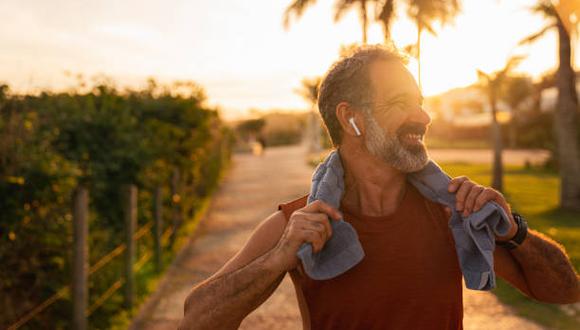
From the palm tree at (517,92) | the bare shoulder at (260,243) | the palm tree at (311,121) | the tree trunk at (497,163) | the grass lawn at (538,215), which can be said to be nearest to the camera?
the bare shoulder at (260,243)

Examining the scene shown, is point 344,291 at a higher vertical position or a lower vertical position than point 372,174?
lower

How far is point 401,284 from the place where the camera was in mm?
2203

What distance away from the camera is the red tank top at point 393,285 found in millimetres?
2191

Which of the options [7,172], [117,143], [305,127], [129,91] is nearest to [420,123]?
[7,172]

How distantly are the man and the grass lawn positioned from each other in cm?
493

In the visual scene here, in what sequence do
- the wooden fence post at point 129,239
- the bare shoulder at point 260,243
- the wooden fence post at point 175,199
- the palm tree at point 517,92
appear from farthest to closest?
the palm tree at point 517,92, the wooden fence post at point 175,199, the wooden fence post at point 129,239, the bare shoulder at point 260,243

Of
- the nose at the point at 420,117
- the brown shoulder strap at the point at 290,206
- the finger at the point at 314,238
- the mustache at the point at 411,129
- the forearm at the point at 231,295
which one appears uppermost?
the nose at the point at 420,117

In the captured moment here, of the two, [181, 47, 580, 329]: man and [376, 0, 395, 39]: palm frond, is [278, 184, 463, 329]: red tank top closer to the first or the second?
[181, 47, 580, 329]: man

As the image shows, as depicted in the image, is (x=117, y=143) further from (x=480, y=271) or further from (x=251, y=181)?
(x=251, y=181)

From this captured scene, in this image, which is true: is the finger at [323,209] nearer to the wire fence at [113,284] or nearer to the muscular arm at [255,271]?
the muscular arm at [255,271]

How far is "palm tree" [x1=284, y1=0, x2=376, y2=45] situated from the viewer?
86.9 ft

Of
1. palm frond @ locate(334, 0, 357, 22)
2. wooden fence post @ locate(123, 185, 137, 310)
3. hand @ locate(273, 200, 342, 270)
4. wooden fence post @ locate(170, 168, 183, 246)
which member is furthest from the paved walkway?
palm frond @ locate(334, 0, 357, 22)

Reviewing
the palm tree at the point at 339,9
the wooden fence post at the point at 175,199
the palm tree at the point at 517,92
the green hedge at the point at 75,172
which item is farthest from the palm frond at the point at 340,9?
the palm tree at the point at 517,92

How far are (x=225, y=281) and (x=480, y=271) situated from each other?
0.80 meters
